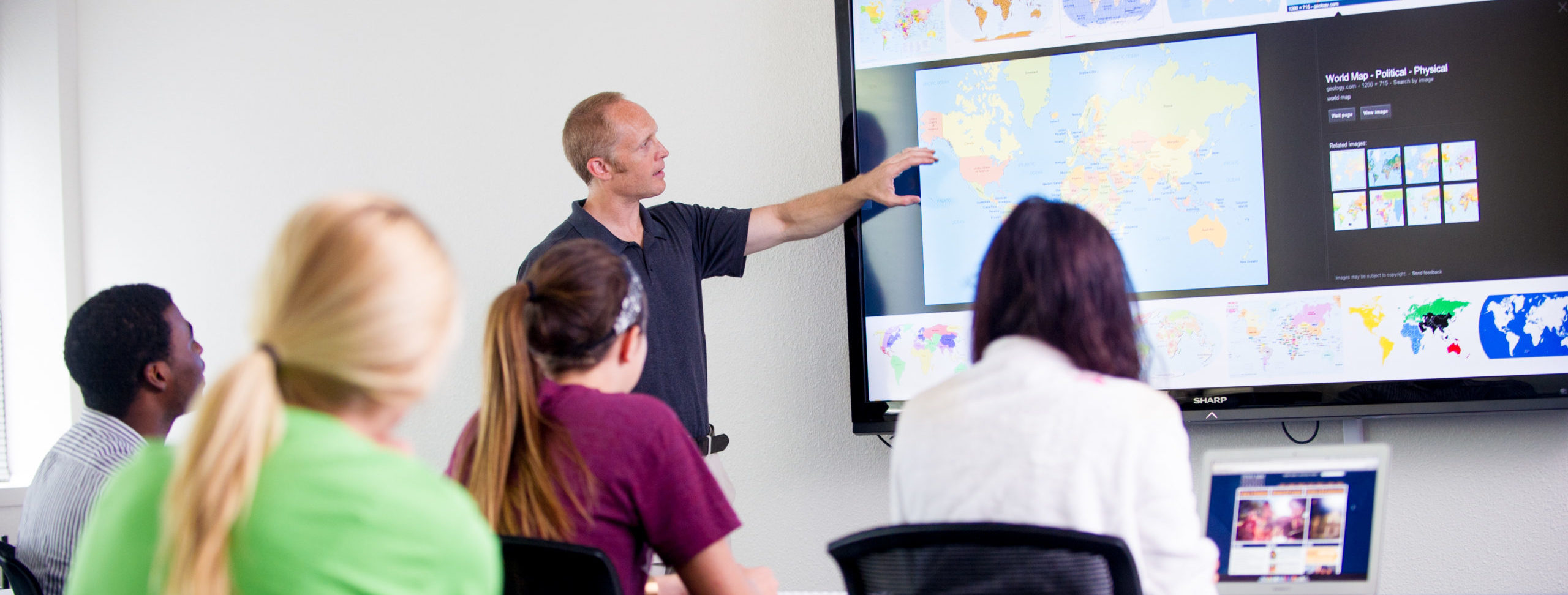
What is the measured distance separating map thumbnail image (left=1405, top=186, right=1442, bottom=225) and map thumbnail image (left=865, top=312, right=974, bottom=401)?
40.7 inches

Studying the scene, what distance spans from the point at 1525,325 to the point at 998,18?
1393 mm

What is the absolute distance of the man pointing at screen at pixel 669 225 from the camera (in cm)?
260

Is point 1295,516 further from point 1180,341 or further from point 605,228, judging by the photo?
point 605,228

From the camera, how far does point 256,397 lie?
807 mm

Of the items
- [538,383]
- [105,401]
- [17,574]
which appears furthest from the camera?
[105,401]

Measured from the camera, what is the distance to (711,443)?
2697 mm

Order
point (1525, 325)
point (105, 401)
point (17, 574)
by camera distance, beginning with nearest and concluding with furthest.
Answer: point (17, 574)
point (105, 401)
point (1525, 325)

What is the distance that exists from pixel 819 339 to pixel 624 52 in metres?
0.99

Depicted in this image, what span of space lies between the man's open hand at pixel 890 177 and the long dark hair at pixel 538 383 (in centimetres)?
123

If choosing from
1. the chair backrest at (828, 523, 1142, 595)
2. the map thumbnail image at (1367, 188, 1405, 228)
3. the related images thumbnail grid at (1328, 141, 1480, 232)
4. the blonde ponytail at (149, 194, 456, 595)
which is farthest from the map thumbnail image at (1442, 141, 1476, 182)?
the blonde ponytail at (149, 194, 456, 595)

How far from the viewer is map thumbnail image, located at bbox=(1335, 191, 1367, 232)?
7.98ft

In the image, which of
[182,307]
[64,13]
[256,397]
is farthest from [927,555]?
[64,13]

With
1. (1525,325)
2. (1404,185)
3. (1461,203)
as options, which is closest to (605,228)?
(1404,185)

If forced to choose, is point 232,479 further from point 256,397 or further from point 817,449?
point 817,449
